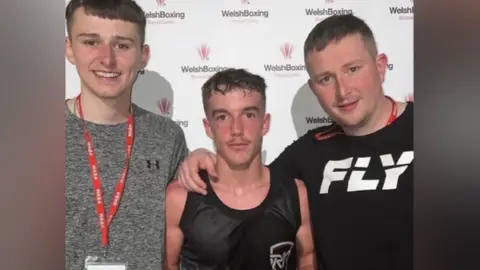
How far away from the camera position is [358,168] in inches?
60.4

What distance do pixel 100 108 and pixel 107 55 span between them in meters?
0.20

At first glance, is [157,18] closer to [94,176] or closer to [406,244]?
[94,176]

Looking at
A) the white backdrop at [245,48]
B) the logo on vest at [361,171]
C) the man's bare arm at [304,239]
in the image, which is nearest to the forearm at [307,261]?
the man's bare arm at [304,239]

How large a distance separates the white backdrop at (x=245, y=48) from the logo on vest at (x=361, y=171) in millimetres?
214

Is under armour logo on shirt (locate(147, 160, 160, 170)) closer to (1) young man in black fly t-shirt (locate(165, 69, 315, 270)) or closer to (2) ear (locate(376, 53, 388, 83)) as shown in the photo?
(1) young man in black fly t-shirt (locate(165, 69, 315, 270))

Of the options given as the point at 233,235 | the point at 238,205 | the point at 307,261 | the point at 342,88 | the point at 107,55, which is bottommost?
the point at 307,261

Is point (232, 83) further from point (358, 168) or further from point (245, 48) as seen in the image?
point (358, 168)

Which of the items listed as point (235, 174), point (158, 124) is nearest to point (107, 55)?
point (158, 124)

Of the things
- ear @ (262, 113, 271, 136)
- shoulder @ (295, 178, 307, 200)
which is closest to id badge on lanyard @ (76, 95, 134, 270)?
ear @ (262, 113, 271, 136)

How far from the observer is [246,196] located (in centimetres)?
151

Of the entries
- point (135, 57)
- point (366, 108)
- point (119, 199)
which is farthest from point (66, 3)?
point (366, 108)

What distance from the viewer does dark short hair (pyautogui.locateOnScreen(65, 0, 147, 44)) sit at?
4.80 feet
